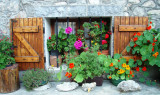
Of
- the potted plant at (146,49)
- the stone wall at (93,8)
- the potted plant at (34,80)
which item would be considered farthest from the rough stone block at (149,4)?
the potted plant at (34,80)

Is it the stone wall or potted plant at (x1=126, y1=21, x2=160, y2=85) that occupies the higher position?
the stone wall

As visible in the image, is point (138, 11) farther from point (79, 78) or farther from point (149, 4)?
point (79, 78)

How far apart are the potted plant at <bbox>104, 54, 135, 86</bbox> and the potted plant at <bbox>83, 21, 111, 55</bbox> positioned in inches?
20.6

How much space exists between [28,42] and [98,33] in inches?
68.1

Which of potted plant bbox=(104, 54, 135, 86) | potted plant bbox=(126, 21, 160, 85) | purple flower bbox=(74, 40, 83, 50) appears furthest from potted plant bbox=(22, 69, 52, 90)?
potted plant bbox=(126, 21, 160, 85)

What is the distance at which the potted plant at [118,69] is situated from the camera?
137 inches

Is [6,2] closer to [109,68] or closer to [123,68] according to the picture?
[109,68]

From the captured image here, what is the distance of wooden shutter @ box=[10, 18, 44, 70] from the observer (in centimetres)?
376

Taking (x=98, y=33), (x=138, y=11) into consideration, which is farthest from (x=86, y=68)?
(x=138, y=11)

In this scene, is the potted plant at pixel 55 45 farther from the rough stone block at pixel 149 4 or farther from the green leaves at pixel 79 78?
the rough stone block at pixel 149 4

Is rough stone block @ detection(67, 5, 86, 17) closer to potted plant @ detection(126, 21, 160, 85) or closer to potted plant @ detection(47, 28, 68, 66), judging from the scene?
potted plant @ detection(47, 28, 68, 66)

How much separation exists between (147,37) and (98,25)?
4.01ft

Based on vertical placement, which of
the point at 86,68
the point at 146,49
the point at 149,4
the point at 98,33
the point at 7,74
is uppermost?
the point at 149,4

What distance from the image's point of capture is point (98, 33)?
156 inches
